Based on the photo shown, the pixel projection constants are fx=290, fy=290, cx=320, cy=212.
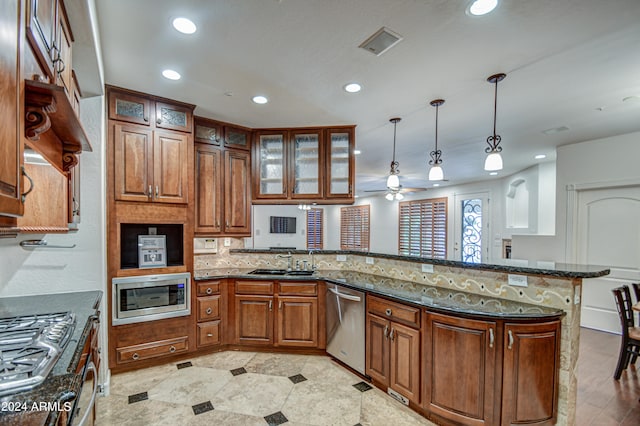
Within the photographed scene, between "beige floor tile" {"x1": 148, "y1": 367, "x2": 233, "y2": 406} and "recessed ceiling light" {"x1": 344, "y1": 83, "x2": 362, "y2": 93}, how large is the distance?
2.93 metres

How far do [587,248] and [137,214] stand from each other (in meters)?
5.92

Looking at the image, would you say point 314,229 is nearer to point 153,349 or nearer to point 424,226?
point 424,226

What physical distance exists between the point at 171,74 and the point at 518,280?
3.24 m

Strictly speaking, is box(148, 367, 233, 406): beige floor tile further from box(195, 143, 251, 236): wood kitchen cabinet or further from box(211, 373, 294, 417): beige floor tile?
box(195, 143, 251, 236): wood kitchen cabinet

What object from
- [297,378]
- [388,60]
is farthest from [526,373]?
[388,60]

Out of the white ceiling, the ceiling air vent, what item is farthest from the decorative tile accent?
the ceiling air vent

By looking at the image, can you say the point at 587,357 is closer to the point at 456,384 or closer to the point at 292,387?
the point at 456,384

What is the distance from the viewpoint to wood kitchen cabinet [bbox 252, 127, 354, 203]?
3.61 metres

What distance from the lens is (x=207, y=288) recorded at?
3.23 m

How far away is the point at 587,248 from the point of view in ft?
14.0

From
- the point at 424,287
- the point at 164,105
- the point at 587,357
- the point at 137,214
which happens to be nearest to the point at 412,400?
the point at 424,287

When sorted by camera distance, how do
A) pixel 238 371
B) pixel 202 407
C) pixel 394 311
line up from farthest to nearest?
pixel 238 371 → pixel 394 311 → pixel 202 407

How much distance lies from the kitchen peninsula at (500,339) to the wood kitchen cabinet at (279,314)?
110 centimetres

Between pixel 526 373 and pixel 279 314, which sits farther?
pixel 279 314
